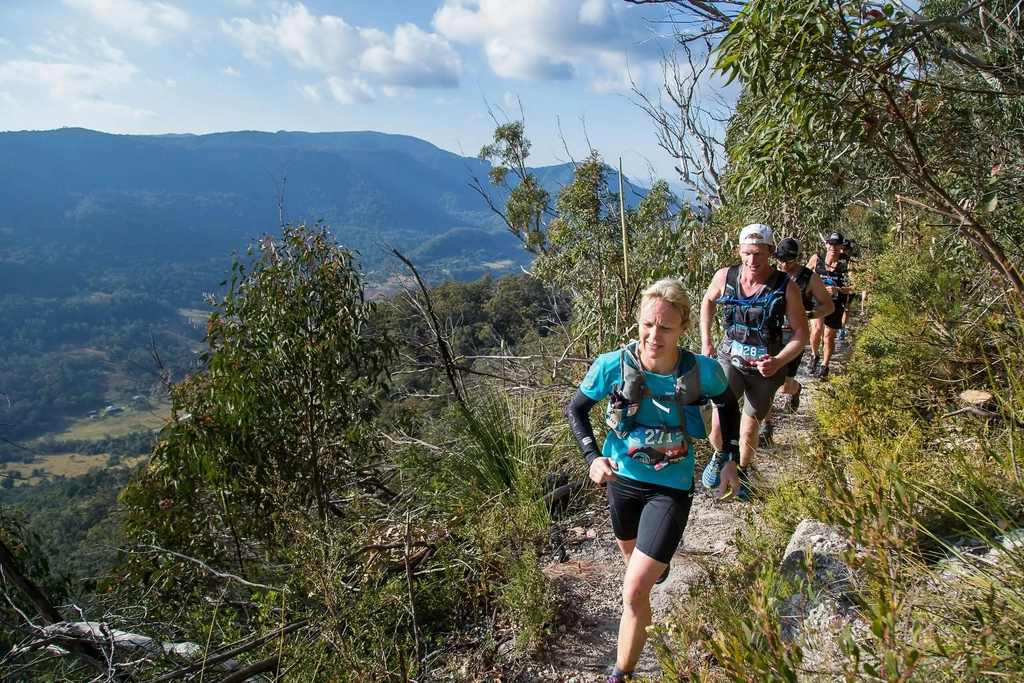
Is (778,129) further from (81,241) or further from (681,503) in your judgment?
(81,241)

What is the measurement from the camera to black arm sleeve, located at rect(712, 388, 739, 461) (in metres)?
2.48

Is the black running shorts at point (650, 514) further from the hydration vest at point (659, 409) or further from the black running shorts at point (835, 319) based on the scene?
the black running shorts at point (835, 319)

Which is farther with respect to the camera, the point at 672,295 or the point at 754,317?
the point at 754,317

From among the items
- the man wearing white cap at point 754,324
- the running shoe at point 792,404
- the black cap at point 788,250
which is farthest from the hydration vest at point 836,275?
the man wearing white cap at point 754,324

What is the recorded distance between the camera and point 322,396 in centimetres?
558

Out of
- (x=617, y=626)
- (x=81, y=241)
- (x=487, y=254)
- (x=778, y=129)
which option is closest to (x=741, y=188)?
(x=778, y=129)

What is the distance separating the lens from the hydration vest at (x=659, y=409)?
238 cm

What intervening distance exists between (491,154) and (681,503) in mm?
13575

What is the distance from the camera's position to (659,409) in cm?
240

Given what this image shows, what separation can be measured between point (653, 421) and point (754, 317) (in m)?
1.47

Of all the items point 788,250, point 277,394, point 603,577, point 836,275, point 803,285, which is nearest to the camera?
point 603,577

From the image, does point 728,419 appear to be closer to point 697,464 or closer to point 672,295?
point 672,295

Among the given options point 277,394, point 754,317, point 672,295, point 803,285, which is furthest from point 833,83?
point 277,394

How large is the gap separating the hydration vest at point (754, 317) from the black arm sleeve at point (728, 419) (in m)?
1.17
